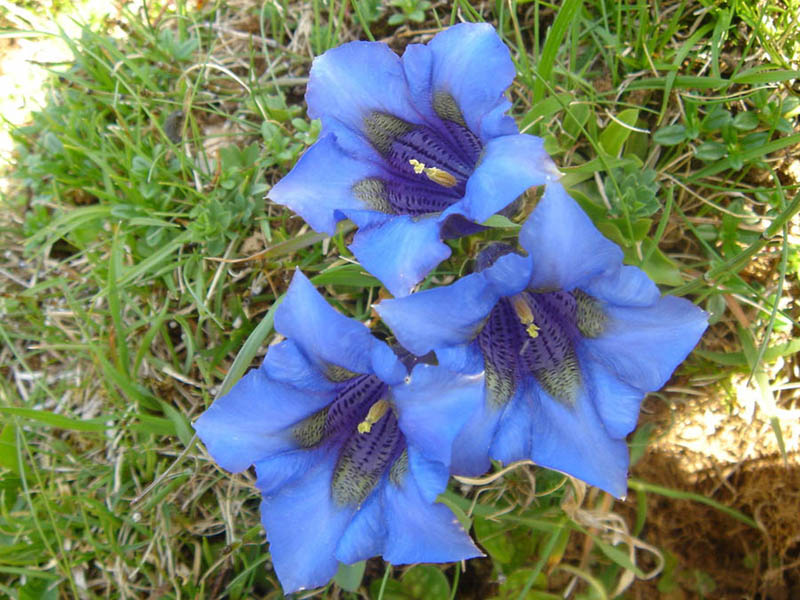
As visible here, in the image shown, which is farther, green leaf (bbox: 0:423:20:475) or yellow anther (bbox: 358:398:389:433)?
green leaf (bbox: 0:423:20:475)

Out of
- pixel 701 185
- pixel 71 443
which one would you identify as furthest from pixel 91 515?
pixel 701 185

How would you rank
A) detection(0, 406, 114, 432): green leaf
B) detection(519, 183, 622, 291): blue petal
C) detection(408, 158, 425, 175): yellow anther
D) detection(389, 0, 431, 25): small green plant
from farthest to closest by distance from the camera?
1. detection(389, 0, 431, 25): small green plant
2. detection(0, 406, 114, 432): green leaf
3. detection(408, 158, 425, 175): yellow anther
4. detection(519, 183, 622, 291): blue petal

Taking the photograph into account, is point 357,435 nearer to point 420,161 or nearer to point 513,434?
point 513,434

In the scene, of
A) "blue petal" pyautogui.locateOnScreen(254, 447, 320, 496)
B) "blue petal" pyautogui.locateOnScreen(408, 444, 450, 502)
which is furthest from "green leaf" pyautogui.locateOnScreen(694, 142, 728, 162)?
"blue petal" pyautogui.locateOnScreen(254, 447, 320, 496)

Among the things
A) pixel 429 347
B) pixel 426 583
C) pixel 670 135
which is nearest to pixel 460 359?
pixel 429 347

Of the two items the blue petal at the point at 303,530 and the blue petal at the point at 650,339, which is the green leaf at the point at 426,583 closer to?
the blue petal at the point at 303,530

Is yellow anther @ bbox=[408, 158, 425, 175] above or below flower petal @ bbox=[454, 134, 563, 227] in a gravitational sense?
below

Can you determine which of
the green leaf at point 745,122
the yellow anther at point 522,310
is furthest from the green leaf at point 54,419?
the green leaf at point 745,122

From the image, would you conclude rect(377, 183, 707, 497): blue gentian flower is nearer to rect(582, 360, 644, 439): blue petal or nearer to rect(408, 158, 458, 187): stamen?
rect(582, 360, 644, 439): blue petal
